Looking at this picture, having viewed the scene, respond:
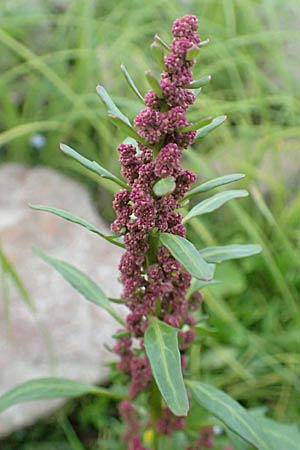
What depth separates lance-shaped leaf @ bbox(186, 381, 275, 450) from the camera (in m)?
1.12

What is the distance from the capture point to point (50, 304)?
2092 millimetres

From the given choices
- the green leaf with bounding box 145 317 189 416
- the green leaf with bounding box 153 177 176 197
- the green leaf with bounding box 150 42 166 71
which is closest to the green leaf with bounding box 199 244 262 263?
the green leaf with bounding box 145 317 189 416

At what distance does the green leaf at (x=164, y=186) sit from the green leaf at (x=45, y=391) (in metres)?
0.58

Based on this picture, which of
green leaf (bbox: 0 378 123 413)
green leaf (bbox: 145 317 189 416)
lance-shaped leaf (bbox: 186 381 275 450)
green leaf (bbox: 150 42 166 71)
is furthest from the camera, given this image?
green leaf (bbox: 0 378 123 413)

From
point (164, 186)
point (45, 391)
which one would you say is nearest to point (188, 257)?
point (164, 186)

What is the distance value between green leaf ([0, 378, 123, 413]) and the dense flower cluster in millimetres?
185

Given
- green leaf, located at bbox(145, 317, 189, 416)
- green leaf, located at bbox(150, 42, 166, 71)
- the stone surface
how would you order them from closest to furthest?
1. green leaf, located at bbox(150, 42, 166, 71)
2. green leaf, located at bbox(145, 317, 189, 416)
3. the stone surface

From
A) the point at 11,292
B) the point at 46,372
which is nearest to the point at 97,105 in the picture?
the point at 11,292

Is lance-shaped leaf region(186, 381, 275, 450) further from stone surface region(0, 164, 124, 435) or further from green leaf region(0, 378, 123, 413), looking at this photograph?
stone surface region(0, 164, 124, 435)

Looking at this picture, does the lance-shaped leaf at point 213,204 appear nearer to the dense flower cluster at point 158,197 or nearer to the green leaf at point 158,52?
the dense flower cluster at point 158,197

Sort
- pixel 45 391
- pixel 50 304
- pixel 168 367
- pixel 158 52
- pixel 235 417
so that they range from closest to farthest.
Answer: pixel 158 52 → pixel 168 367 → pixel 235 417 → pixel 45 391 → pixel 50 304

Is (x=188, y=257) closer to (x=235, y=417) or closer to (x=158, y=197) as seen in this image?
(x=158, y=197)

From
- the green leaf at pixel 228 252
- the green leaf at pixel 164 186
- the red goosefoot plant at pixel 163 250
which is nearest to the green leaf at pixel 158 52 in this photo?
the red goosefoot plant at pixel 163 250

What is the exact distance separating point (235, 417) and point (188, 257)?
37 centimetres
